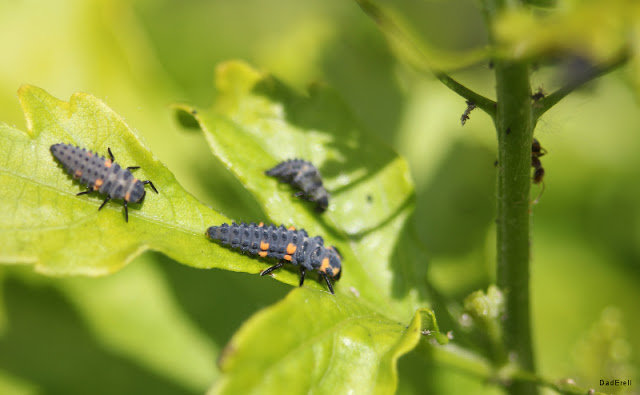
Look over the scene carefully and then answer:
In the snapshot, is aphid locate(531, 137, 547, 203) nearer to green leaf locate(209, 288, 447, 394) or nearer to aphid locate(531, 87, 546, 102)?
aphid locate(531, 87, 546, 102)

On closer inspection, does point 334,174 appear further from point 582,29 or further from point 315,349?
point 582,29

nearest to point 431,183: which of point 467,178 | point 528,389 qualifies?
point 467,178

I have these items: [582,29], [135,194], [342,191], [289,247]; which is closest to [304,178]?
[342,191]

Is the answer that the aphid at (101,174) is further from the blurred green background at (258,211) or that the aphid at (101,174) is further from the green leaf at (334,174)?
the blurred green background at (258,211)

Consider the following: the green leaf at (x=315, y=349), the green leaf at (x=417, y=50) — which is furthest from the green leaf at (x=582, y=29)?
the green leaf at (x=315, y=349)

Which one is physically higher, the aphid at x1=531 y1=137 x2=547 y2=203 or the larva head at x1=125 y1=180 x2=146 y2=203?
the aphid at x1=531 y1=137 x2=547 y2=203

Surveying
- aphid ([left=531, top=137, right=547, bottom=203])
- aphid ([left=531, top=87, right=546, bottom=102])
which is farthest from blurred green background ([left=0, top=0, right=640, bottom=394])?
aphid ([left=531, top=87, right=546, bottom=102])

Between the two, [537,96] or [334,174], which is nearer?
[537,96]
